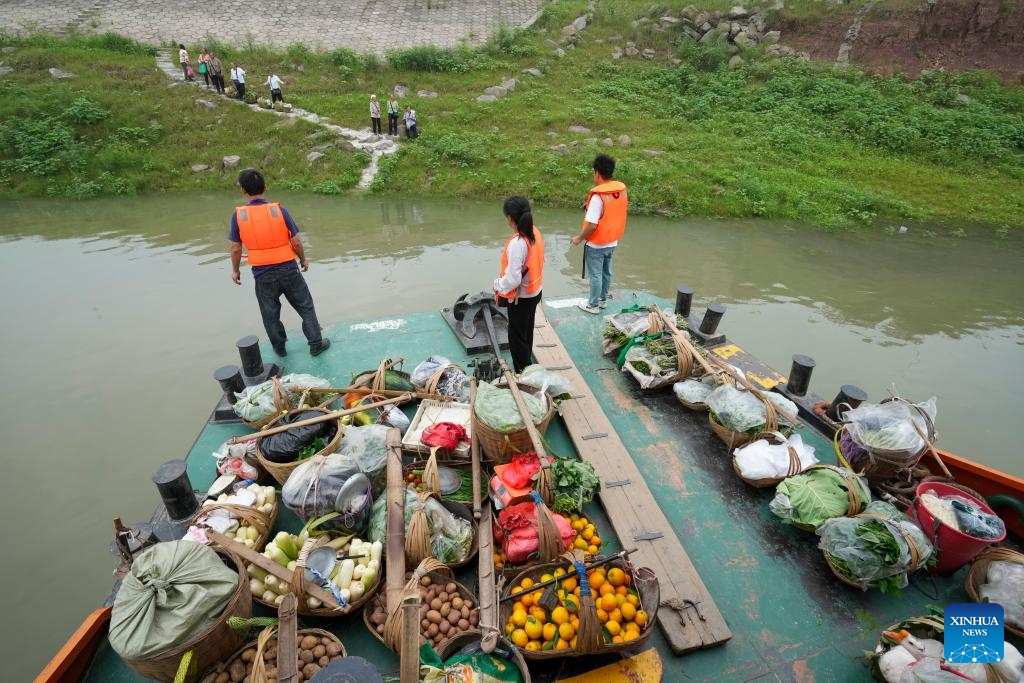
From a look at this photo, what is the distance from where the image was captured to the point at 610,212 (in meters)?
5.75

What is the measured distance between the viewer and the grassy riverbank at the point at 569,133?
13305 millimetres

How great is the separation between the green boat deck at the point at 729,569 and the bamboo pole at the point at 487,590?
0.33 m

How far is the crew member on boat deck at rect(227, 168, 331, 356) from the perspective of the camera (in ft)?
15.8

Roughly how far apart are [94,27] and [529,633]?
29.2 m

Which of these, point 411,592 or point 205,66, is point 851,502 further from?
point 205,66

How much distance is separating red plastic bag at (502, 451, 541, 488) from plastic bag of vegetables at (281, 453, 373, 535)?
100 centimetres

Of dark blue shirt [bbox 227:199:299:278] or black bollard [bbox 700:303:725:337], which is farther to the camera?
black bollard [bbox 700:303:725:337]

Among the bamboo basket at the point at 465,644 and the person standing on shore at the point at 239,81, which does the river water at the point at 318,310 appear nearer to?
the bamboo basket at the point at 465,644

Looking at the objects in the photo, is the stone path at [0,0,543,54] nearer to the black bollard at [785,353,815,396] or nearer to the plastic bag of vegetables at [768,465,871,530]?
the black bollard at [785,353,815,396]

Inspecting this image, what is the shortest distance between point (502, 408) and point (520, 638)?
161 cm

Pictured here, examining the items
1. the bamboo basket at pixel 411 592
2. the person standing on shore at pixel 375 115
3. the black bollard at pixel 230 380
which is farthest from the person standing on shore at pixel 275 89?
the bamboo basket at pixel 411 592

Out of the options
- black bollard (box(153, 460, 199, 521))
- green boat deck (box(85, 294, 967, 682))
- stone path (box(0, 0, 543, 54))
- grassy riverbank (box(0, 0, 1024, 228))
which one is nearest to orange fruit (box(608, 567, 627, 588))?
green boat deck (box(85, 294, 967, 682))

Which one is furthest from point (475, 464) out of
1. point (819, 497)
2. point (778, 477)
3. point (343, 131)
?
point (343, 131)

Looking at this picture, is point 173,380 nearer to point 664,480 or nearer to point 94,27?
point 664,480
